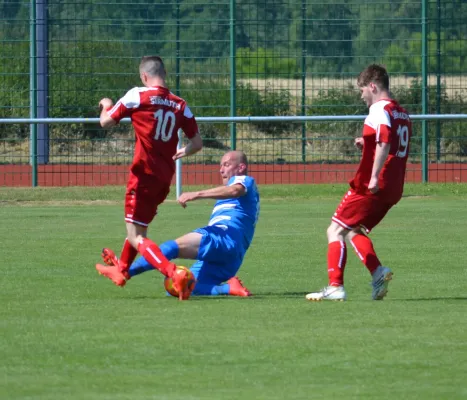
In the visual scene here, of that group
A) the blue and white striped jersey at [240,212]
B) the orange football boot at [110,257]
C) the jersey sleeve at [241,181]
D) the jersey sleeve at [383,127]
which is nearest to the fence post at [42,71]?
the orange football boot at [110,257]

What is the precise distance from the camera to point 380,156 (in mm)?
7758

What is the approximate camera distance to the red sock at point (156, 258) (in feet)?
26.0

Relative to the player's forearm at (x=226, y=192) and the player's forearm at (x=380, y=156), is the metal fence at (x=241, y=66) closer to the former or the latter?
the player's forearm at (x=226, y=192)

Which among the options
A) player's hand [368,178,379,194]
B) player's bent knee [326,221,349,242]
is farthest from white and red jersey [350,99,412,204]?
player's bent knee [326,221,349,242]

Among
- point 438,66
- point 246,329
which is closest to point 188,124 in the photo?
point 246,329

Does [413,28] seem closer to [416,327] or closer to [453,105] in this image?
[453,105]

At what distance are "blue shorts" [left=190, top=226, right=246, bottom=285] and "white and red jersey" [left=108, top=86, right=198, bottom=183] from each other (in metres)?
0.55

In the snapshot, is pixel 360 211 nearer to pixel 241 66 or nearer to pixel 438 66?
pixel 241 66

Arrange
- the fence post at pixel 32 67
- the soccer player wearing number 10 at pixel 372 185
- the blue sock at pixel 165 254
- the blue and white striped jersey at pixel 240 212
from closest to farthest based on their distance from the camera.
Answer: the soccer player wearing number 10 at pixel 372 185
the blue sock at pixel 165 254
the blue and white striped jersey at pixel 240 212
the fence post at pixel 32 67

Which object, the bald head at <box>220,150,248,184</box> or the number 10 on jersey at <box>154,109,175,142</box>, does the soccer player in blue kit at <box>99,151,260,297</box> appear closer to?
the bald head at <box>220,150,248,184</box>

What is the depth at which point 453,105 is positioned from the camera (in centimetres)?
2384

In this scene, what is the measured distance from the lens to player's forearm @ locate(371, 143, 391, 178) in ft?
25.5

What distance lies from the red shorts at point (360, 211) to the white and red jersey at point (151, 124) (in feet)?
4.05

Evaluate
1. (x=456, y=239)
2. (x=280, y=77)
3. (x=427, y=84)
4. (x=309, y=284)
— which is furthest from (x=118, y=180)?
(x=309, y=284)
